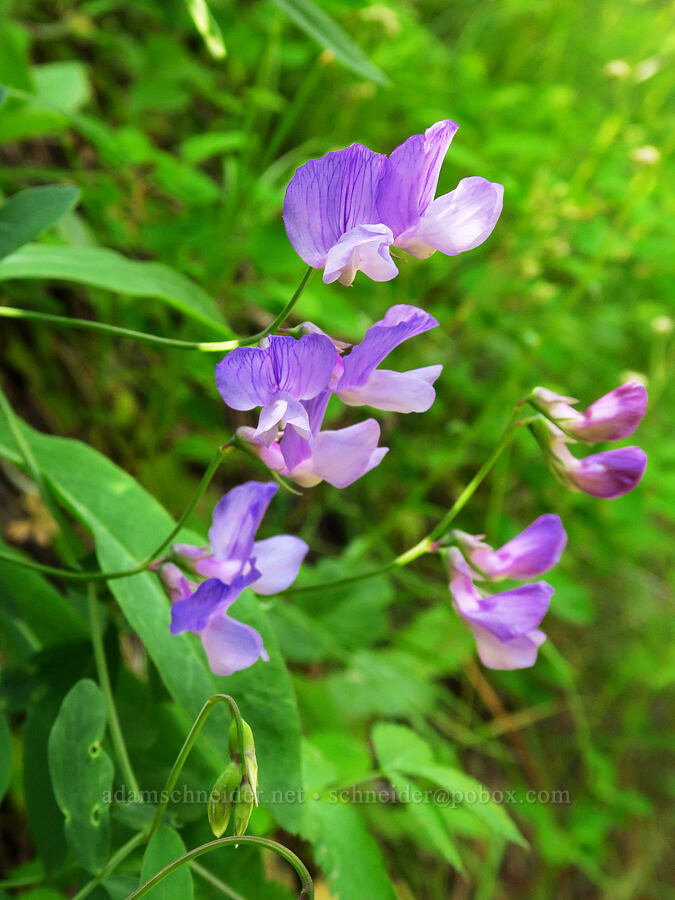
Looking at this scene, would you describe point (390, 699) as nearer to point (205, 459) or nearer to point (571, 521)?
point (205, 459)

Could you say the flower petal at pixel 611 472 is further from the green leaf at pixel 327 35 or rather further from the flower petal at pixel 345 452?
the green leaf at pixel 327 35

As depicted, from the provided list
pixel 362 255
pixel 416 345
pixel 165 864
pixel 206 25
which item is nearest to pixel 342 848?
pixel 165 864

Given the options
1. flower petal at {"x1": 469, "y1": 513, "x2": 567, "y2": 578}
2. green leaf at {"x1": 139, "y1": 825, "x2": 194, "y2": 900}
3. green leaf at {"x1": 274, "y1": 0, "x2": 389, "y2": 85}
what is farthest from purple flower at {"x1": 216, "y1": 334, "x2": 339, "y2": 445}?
green leaf at {"x1": 274, "y1": 0, "x2": 389, "y2": 85}

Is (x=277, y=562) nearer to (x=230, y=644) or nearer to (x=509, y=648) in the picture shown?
(x=230, y=644)

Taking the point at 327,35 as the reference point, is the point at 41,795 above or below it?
below

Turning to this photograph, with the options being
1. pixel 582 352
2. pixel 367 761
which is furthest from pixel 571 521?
pixel 367 761
